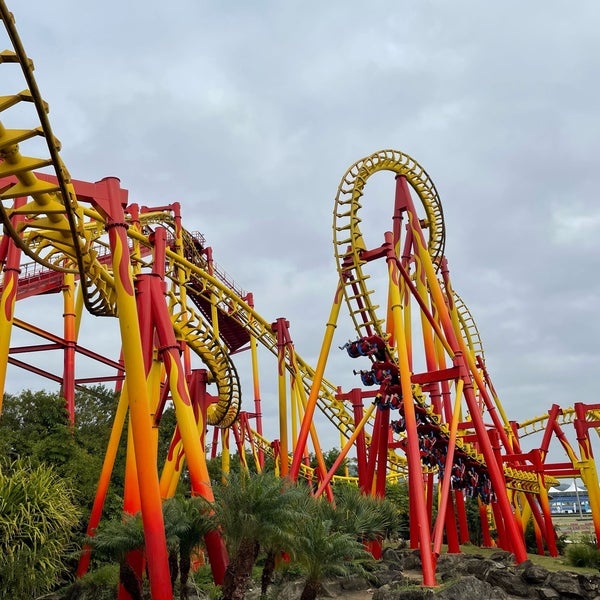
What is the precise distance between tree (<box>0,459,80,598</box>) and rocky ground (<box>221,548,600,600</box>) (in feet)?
11.0

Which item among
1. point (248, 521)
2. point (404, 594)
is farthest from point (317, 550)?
point (404, 594)

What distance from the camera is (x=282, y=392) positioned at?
57.4 feet

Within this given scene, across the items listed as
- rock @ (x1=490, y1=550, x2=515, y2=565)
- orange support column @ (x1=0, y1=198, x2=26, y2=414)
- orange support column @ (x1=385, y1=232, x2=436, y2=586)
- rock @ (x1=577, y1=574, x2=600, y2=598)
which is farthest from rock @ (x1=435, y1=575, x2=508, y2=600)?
orange support column @ (x1=0, y1=198, x2=26, y2=414)

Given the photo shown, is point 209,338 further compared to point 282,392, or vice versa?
point 282,392

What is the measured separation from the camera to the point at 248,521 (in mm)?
8492

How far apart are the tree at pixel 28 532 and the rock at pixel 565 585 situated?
325 inches

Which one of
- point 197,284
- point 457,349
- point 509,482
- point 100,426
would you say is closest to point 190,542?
point 457,349

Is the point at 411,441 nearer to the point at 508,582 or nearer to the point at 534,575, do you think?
the point at 508,582

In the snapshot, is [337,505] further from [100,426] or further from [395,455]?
[395,455]

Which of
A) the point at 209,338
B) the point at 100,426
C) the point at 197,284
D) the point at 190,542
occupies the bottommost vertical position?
the point at 190,542

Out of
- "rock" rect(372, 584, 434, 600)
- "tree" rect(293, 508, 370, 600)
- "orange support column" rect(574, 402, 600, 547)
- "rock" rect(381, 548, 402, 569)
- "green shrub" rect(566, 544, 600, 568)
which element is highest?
"orange support column" rect(574, 402, 600, 547)

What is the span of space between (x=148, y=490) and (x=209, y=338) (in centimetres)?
603

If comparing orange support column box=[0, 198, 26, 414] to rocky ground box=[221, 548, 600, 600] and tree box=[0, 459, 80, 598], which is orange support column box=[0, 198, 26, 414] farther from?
rocky ground box=[221, 548, 600, 600]

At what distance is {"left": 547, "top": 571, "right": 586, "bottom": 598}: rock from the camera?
10.9 m
